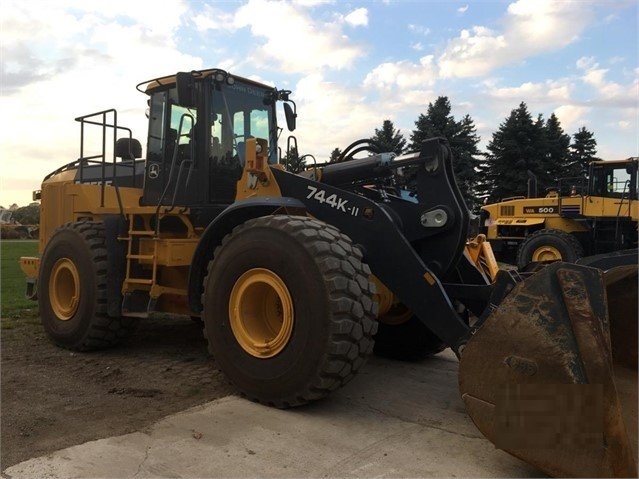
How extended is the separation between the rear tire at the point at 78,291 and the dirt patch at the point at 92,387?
0.67 ft

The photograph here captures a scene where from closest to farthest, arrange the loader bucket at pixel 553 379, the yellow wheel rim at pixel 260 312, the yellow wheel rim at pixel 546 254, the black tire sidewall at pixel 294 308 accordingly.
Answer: the loader bucket at pixel 553 379 → the black tire sidewall at pixel 294 308 → the yellow wheel rim at pixel 260 312 → the yellow wheel rim at pixel 546 254

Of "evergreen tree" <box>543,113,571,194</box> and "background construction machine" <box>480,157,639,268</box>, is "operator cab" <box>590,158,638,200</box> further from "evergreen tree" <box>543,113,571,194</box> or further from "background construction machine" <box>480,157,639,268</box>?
"evergreen tree" <box>543,113,571,194</box>

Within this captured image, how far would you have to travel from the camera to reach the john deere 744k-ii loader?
3043 millimetres

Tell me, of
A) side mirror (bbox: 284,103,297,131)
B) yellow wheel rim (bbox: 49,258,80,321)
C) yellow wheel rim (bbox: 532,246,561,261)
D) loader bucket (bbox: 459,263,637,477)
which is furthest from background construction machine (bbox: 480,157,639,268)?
loader bucket (bbox: 459,263,637,477)

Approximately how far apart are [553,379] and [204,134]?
4265mm

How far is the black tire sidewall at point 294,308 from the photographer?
153 inches

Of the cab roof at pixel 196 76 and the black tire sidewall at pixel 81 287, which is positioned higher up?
the cab roof at pixel 196 76

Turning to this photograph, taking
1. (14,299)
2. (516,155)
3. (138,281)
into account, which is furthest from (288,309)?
(516,155)

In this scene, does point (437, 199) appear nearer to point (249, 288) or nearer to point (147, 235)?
A: point (249, 288)

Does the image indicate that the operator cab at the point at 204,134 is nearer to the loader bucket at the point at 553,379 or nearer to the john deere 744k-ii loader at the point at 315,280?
the john deere 744k-ii loader at the point at 315,280

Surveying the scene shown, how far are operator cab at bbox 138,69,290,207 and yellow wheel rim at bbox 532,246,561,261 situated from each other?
1078cm

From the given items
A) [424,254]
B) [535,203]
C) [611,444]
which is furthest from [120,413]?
[535,203]

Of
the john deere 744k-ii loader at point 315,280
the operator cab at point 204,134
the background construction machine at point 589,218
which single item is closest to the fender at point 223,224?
the john deere 744k-ii loader at point 315,280

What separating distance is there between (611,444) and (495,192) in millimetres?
36821
